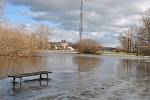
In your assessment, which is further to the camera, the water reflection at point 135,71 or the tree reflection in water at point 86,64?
the tree reflection in water at point 86,64

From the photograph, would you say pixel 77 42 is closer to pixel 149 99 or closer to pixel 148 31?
pixel 148 31

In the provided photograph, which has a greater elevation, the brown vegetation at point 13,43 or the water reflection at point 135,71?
the brown vegetation at point 13,43

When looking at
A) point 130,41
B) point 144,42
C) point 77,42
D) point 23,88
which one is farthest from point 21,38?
point 130,41

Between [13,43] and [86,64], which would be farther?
[13,43]

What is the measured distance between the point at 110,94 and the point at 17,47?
46.7 meters

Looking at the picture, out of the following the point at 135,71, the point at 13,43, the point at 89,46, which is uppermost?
the point at 13,43

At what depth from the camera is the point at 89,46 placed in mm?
88375

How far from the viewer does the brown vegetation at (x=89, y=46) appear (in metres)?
88.3

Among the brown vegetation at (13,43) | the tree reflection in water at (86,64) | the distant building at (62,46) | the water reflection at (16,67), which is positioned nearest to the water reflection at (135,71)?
the tree reflection in water at (86,64)

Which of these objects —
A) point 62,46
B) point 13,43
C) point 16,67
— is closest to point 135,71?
point 16,67

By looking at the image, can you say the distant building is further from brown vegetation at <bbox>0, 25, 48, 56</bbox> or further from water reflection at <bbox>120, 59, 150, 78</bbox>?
water reflection at <bbox>120, 59, 150, 78</bbox>

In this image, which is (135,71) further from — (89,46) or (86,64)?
(89,46)

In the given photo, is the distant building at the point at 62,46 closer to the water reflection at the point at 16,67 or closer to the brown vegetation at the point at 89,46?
the brown vegetation at the point at 89,46

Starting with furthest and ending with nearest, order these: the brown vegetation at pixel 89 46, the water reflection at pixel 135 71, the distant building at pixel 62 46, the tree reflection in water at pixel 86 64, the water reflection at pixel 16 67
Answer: the distant building at pixel 62 46
the brown vegetation at pixel 89 46
the tree reflection in water at pixel 86 64
the water reflection at pixel 135 71
the water reflection at pixel 16 67
